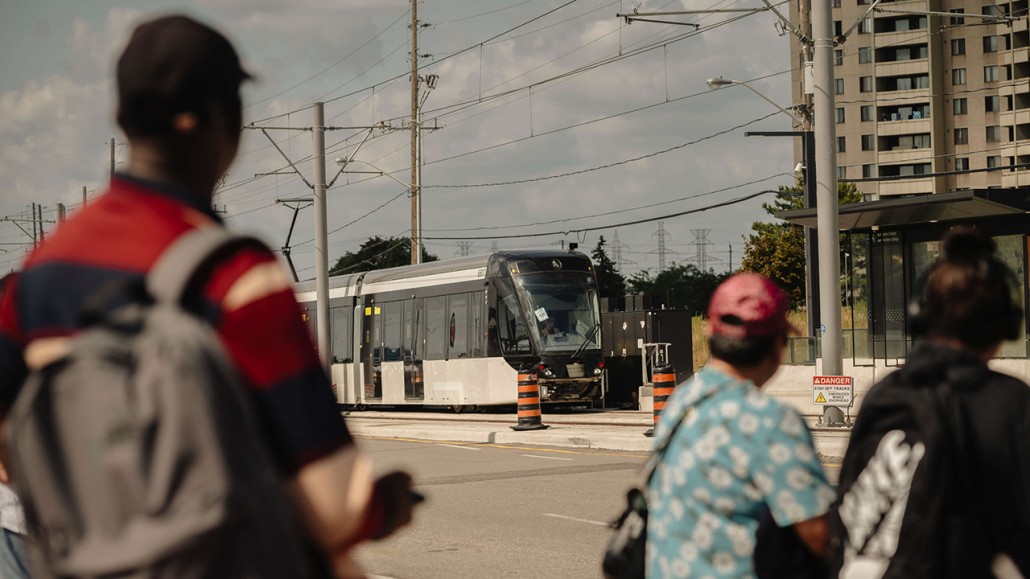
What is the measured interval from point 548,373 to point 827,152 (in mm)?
9687

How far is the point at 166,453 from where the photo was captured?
136 centimetres

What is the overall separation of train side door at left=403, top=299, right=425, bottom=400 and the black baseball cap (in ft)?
85.6

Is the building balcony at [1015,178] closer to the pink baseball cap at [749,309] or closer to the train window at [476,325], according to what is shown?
the train window at [476,325]

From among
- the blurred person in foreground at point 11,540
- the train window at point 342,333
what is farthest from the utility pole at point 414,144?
the blurred person in foreground at point 11,540

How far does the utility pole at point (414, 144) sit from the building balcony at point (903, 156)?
63.6 m

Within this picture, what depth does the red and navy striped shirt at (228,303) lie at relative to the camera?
151 cm

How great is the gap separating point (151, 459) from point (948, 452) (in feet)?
5.98

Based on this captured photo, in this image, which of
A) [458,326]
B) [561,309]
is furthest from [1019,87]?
[458,326]

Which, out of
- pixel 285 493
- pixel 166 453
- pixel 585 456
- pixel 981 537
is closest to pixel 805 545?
pixel 981 537

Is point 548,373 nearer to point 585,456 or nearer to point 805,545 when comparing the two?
point 585,456

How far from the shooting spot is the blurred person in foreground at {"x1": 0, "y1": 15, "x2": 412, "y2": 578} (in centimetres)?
152

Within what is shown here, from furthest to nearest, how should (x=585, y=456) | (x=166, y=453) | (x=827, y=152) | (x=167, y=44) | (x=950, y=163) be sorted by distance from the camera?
(x=950, y=163) < (x=827, y=152) < (x=585, y=456) < (x=167, y=44) < (x=166, y=453)

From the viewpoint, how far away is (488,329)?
25594mm

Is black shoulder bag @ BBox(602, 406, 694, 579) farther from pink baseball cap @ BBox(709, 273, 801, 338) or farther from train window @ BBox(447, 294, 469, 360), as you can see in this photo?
train window @ BBox(447, 294, 469, 360)
